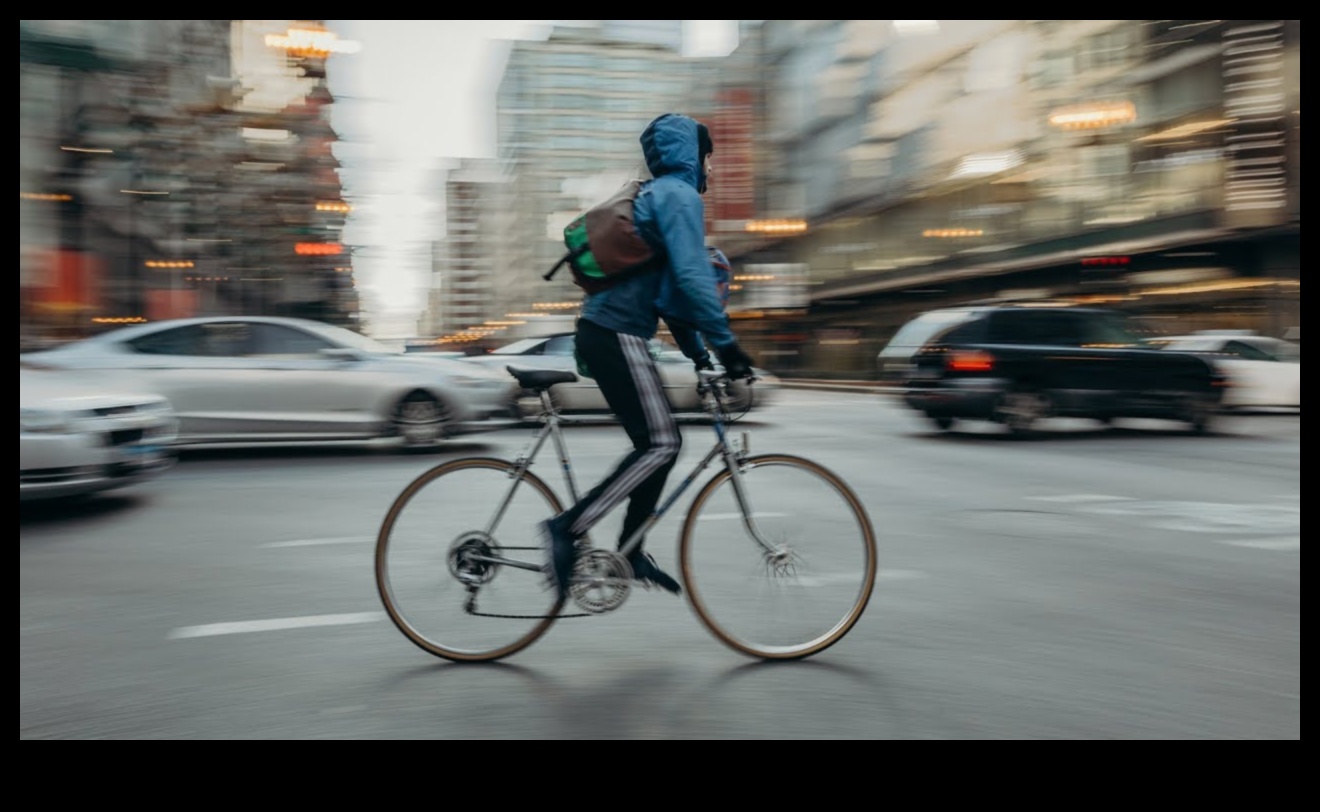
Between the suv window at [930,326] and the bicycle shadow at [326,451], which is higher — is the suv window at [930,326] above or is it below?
above

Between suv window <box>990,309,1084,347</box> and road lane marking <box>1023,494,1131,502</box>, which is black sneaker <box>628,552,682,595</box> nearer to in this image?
road lane marking <box>1023,494,1131,502</box>

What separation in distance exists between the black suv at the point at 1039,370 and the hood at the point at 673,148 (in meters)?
10.5

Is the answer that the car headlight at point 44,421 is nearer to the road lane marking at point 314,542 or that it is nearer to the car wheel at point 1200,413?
the road lane marking at point 314,542

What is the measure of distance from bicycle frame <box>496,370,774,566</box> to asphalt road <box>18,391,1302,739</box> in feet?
0.36

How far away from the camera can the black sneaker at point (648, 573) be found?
4051 mm

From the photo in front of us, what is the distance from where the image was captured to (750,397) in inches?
161

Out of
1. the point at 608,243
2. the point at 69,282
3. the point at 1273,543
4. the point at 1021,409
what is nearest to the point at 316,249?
the point at 69,282

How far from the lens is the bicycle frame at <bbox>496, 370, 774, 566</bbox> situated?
13.3 feet

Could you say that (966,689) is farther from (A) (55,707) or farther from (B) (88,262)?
(B) (88,262)

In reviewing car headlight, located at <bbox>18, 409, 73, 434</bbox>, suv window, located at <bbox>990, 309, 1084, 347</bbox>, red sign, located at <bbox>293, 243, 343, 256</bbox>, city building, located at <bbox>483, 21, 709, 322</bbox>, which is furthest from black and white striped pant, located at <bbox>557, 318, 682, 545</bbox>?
city building, located at <bbox>483, 21, 709, 322</bbox>

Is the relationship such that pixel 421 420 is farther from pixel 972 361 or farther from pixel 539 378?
pixel 539 378

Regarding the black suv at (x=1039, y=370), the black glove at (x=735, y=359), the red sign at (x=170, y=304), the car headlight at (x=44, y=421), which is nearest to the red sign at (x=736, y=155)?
the red sign at (x=170, y=304)

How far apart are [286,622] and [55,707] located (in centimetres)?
119

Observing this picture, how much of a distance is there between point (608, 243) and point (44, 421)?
17.4 feet
